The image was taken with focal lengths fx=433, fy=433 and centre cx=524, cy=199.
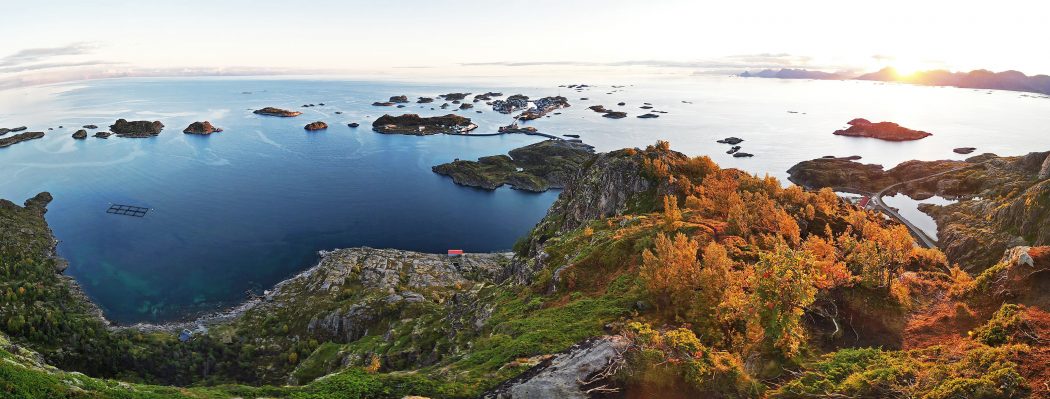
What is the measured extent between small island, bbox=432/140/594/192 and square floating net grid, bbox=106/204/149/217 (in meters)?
77.6

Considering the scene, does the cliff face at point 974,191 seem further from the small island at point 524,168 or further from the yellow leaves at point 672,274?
the small island at point 524,168

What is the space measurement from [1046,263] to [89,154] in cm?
23472

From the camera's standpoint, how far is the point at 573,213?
197 feet

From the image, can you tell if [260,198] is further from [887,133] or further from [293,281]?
[887,133]

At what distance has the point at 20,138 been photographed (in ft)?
606

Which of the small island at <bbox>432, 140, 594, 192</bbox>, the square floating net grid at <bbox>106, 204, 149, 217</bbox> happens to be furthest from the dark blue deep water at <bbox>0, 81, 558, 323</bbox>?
the small island at <bbox>432, 140, 594, 192</bbox>

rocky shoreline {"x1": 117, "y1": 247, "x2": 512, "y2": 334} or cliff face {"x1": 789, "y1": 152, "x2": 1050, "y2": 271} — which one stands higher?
cliff face {"x1": 789, "y1": 152, "x2": 1050, "y2": 271}

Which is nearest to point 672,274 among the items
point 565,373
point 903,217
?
point 565,373

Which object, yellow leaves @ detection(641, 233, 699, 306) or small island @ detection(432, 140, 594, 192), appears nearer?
yellow leaves @ detection(641, 233, 699, 306)

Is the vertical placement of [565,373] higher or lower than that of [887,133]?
lower

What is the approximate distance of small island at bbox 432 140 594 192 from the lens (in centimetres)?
13550

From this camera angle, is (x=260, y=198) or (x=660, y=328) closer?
(x=660, y=328)

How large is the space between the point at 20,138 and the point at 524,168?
717 feet

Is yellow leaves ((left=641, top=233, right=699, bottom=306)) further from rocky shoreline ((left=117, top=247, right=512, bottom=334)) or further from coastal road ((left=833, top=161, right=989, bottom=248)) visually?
coastal road ((left=833, top=161, right=989, bottom=248))
